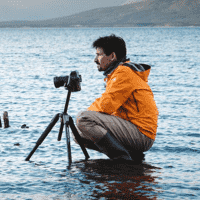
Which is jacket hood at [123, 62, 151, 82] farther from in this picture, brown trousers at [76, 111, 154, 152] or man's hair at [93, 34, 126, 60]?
brown trousers at [76, 111, 154, 152]

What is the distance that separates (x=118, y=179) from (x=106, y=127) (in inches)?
32.3

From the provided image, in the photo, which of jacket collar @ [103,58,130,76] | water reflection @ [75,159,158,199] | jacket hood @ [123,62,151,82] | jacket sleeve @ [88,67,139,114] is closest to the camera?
water reflection @ [75,159,158,199]

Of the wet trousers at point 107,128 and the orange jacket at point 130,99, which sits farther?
the wet trousers at point 107,128

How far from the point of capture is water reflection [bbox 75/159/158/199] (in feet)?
17.3

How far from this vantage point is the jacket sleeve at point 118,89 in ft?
18.7

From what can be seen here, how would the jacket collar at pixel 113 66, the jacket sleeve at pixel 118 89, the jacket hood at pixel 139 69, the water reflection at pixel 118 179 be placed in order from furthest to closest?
1. the jacket collar at pixel 113 66
2. the jacket hood at pixel 139 69
3. the jacket sleeve at pixel 118 89
4. the water reflection at pixel 118 179

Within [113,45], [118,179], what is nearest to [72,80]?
[113,45]

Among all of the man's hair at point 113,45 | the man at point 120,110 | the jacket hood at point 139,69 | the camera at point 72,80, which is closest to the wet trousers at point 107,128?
the man at point 120,110

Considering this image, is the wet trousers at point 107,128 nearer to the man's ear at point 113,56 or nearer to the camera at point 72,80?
the camera at point 72,80

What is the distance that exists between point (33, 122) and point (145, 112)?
17.7ft

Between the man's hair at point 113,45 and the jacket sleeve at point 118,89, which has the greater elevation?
the man's hair at point 113,45

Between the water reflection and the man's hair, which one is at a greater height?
the man's hair

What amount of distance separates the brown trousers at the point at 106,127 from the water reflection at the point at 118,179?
0.53 meters

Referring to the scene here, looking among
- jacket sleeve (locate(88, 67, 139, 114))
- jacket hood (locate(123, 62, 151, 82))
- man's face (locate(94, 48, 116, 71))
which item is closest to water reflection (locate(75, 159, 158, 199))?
jacket sleeve (locate(88, 67, 139, 114))
